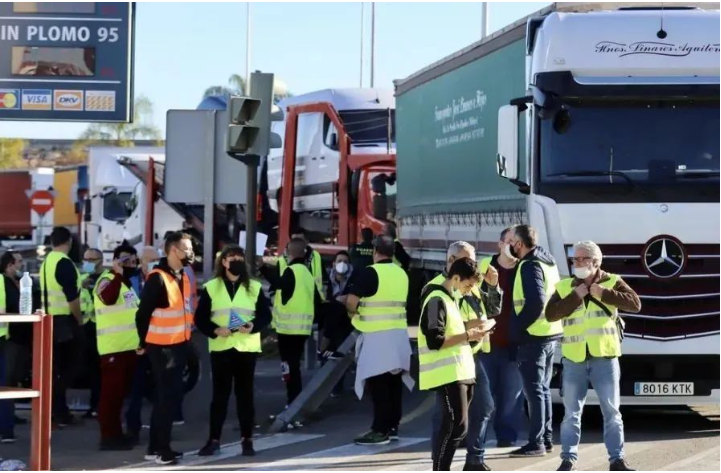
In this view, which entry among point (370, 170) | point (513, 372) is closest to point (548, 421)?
point (513, 372)

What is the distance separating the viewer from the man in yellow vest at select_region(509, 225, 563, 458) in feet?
36.8

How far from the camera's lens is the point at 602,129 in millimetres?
12781

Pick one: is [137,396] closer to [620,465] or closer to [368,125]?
[620,465]

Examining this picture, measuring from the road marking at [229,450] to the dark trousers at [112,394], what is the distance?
725 mm

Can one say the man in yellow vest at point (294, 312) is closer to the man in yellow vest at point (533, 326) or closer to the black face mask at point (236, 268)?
the black face mask at point (236, 268)

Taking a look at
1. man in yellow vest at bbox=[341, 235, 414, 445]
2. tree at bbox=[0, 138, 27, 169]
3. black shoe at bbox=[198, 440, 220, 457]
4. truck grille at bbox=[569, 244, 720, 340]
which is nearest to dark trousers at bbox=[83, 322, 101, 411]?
black shoe at bbox=[198, 440, 220, 457]

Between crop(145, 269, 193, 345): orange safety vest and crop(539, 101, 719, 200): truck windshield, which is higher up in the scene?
crop(539, 101, 719, 200): truck windshield

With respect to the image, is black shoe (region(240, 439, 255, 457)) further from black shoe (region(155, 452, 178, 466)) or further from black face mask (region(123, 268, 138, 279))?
black face mask (region(123, 268, 138, 279))

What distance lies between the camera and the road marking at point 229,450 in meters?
11.4

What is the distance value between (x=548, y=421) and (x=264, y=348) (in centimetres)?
890

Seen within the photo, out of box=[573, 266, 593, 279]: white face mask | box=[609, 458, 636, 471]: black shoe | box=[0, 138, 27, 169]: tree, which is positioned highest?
box=[0, 138, 27, 169]: tree

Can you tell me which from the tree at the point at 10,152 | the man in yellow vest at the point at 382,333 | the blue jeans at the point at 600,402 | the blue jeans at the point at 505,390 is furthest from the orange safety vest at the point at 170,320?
the tree at the point at 10,152

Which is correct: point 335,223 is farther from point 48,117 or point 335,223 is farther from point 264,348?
point 48,117

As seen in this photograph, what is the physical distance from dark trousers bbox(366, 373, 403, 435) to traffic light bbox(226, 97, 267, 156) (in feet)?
9.09
